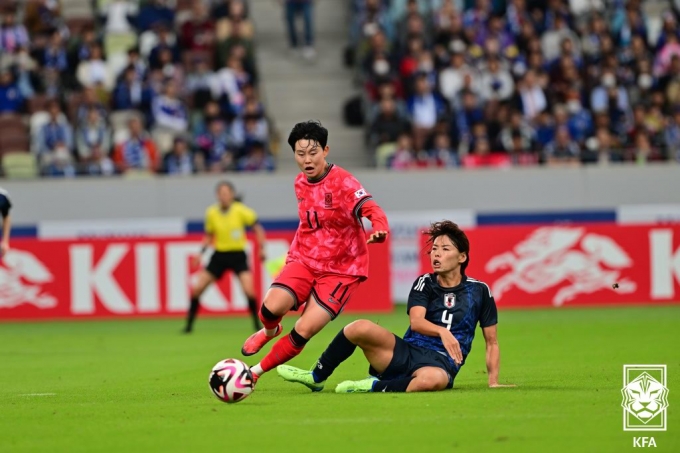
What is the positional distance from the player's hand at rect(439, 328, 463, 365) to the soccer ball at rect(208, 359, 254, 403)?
147 centimetres

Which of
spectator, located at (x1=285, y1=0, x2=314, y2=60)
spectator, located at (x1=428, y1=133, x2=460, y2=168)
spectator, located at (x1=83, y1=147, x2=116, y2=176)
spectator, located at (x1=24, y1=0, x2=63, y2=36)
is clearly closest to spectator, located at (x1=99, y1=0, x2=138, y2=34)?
spectator, located at (x1=24, y1=0, x2=63, y2=36)

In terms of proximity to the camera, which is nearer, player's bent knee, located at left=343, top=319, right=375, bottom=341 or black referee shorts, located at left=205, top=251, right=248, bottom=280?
player's bent knee, located at left=343, top=319, right=375, bottom=341

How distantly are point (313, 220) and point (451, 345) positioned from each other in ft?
5.54

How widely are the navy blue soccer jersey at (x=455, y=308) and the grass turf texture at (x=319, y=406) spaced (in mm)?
442

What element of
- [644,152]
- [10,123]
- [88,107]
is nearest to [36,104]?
[10,123]

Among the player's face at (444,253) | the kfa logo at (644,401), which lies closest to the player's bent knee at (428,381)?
the player's face at (444,253)

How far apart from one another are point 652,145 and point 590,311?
18.3 ft

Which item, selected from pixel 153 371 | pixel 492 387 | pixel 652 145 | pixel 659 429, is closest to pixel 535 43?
pixel 652 145

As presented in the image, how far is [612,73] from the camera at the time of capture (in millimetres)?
26156

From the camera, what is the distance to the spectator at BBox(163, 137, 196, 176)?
79.0 feet

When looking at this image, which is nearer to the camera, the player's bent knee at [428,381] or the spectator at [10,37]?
the player's bent knee at [428,381]

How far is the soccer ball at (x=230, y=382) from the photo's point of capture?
8.82 m

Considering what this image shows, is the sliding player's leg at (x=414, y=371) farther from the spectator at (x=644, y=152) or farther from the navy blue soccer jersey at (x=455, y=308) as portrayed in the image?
the spectator at (x=644, y=152)

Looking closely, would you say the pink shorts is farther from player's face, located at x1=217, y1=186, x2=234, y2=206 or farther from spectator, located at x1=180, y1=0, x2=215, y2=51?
→ spectator, located at x1=180, y1=0, x2=215, y2=51
